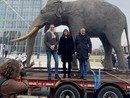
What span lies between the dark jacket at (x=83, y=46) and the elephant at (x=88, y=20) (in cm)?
169

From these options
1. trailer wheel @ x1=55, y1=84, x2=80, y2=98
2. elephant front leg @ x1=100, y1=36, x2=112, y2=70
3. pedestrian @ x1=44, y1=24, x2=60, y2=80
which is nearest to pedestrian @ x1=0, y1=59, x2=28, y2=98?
trailer wheel @ x1=55, y1=84, x2=80, y2=98

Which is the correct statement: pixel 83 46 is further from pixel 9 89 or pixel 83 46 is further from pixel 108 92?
pixel 9 89

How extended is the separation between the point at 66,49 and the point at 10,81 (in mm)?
6099

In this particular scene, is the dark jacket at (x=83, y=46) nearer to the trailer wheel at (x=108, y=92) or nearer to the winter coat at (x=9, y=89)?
the trailer wheel at (x=108, y=92)

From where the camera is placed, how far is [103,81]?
8719 mm

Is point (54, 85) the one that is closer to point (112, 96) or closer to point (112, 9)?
point (112, 96)

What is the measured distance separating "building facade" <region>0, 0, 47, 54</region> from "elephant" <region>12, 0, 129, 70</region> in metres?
61.7

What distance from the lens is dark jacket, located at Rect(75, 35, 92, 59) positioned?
931 centimetres

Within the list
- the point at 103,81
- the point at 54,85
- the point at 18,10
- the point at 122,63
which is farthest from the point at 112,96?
the point at 18,10

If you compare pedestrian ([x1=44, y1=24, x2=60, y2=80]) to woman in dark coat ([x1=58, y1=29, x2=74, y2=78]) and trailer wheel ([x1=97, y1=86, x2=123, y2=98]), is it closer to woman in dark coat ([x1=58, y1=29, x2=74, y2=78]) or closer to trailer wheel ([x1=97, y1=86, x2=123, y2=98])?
woman in dark coat ([x1=58, y1=29, x2=74, y2=78])

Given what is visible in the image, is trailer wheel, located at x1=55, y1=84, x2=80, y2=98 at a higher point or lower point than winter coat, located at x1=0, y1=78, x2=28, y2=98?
lower

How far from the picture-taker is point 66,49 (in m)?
9.42

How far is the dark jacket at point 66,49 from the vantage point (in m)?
9.42

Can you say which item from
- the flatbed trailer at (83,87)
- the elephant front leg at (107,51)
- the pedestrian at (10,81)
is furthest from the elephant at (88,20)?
the pedestrian at (10,81)
